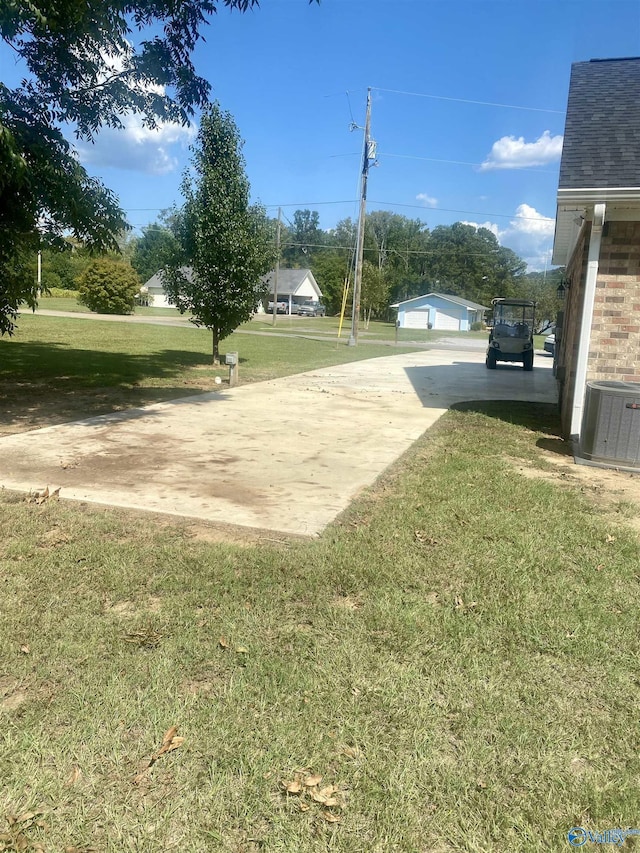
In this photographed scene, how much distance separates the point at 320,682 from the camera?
290 cm

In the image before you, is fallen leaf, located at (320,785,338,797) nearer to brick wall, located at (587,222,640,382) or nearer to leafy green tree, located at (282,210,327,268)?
brick wall, located at (587,222,640,382)

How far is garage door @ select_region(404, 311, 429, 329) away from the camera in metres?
69.8

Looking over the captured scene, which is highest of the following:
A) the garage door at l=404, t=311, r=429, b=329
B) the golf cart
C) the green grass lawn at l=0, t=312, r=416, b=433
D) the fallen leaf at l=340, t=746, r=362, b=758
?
the garage door at l=404, t=311, r=429, b=329

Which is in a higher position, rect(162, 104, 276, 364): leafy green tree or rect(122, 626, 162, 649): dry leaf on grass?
rect(162, 104, 276, 364): leafy green tree

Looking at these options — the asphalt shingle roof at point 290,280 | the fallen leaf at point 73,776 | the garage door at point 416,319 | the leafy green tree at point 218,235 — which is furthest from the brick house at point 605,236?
the asphalt shingle roof at point 290,280

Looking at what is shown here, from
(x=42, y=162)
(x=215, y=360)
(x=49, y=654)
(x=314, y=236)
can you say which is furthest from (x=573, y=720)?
(x=314, y=236)

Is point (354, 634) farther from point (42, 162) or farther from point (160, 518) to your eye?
point (42, 162)

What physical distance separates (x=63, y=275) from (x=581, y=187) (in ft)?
250

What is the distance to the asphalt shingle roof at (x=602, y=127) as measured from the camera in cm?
766

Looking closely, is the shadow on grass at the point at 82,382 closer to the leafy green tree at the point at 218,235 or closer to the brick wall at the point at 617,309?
the leafy green tree at the point at 218,235

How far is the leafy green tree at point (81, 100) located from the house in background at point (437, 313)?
60.9 metres

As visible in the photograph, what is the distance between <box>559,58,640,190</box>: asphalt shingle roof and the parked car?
66.5 m

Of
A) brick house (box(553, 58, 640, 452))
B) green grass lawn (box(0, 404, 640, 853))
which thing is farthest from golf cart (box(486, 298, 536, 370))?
green grass lawn (box(0, 404, 640, 853))

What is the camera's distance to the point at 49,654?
305 cm
